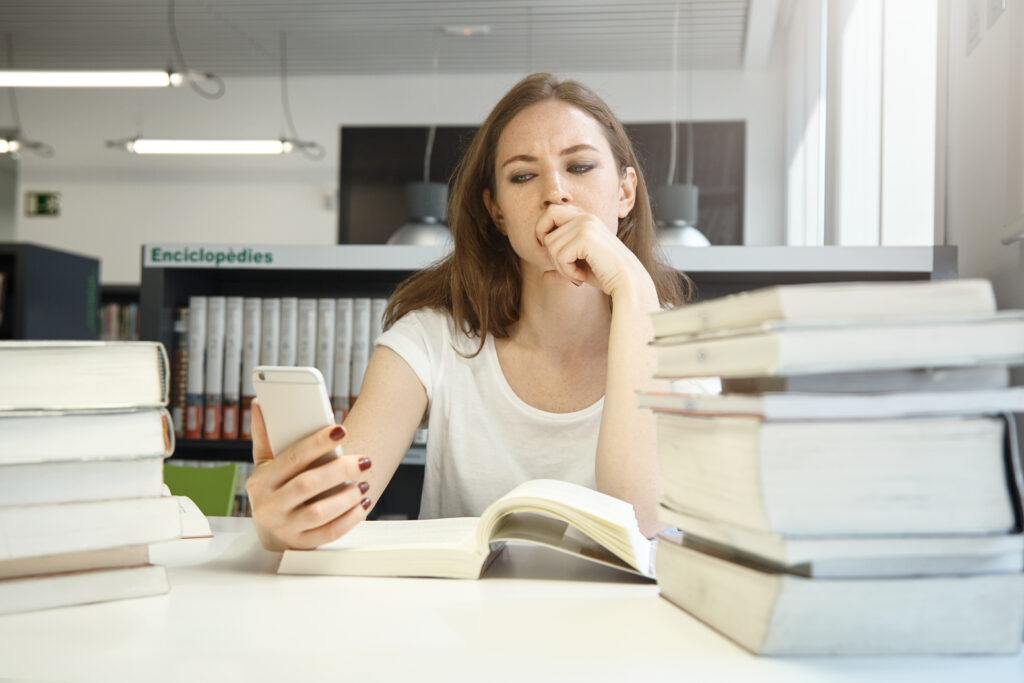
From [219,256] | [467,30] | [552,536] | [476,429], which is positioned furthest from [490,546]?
[467,30]

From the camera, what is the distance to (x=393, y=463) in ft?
4.32

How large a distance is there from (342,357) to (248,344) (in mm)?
251

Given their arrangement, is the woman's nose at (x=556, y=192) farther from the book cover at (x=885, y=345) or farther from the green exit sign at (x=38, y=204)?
the green exit sign at (x=38, y=204)

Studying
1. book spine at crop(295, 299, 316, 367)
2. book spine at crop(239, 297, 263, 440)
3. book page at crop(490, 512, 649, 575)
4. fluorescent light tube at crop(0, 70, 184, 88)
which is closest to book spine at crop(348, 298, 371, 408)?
book spine at crop(295, 299, 316, 367)

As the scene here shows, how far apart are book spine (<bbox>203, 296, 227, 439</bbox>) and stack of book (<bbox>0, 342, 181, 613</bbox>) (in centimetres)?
170

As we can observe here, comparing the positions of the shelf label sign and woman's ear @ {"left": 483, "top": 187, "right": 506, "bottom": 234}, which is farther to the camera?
the shelf label sign

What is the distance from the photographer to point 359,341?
2.36m

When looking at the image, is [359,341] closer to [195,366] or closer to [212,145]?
[195,366]

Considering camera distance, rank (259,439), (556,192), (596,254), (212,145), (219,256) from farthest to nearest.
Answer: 1. (212,145)
2. (219,256)
3. (556,192)
4. (596,254)
5. (259,439)

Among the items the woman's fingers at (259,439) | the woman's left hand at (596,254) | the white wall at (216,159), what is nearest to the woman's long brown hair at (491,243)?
the woman's left hand at (596,254)

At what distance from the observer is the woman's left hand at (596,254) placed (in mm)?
1216

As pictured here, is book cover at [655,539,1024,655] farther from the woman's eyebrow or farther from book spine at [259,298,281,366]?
book spine at [259,298,281,366]

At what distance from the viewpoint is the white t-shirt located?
4.64 ft

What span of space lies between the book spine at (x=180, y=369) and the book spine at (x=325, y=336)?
345 mm
